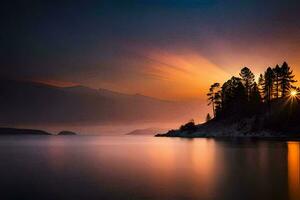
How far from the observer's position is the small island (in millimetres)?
128500

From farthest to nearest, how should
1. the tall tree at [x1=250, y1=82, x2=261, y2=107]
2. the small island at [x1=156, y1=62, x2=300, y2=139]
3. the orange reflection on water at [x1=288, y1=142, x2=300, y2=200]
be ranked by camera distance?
the tall tree at [x1=250, y1=82, x2=261, y2=107]
the small island at [x1=156, y1=62, x2=300, y2=139]
the orange reflection on water at [x1=288, y1=142, x2=300, y2=200]

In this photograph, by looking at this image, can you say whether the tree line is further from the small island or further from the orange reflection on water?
the orange reflection on water

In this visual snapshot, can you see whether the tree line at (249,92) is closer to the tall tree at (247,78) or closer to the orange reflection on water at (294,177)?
the tall tree at (247,78)

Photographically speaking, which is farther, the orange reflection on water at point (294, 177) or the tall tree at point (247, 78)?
the tall tree at point (247, 78)

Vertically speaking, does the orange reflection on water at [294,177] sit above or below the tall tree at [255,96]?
below

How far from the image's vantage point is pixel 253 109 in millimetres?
151750

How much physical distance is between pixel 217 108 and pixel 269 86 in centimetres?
4211

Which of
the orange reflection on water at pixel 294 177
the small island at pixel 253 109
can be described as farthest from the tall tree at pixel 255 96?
the orange reflection on water at pixel 294 177

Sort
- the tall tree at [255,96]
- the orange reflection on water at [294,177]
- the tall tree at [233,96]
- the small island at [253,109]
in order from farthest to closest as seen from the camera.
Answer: the tall tree at [233,96], the tall tree at [255,96], the small island at [253,109], the orange reflection on water at [294,177]

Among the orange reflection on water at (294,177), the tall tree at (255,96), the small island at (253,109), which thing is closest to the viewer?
the orange reflection on water at (294,177)

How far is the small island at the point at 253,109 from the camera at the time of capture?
12850 centimetres

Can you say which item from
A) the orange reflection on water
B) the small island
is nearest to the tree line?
the small island

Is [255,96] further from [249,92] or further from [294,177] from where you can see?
[294,177]

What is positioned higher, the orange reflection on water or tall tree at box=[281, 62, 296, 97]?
tall tree at box=[281, 62, 296, 97]
